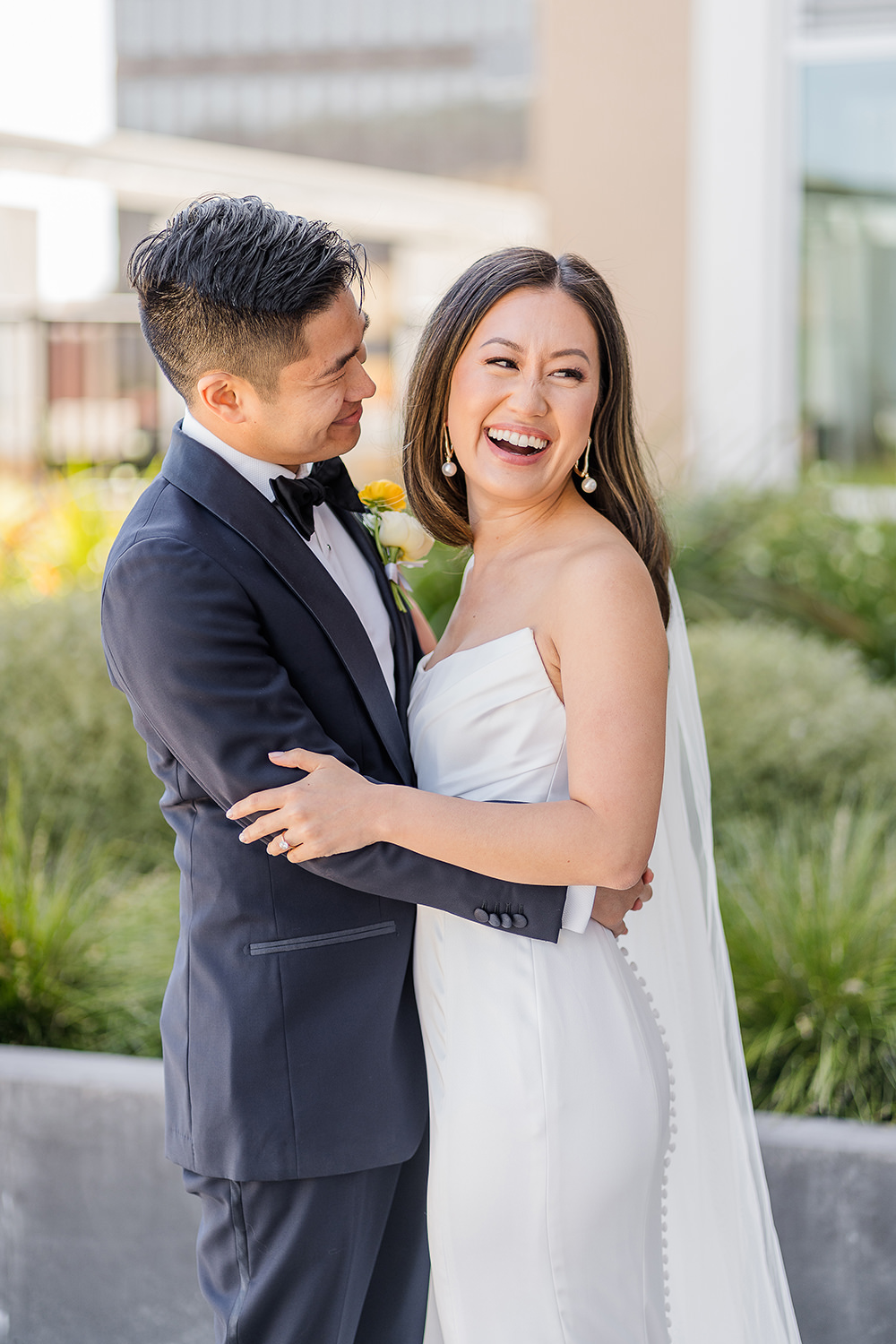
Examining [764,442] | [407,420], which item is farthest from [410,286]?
[407,420]

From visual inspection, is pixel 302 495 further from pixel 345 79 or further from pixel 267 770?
pixel 345 79

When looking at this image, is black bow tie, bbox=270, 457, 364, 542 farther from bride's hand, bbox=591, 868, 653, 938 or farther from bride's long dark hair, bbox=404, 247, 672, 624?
bride's hand, bbox=591, 868, 653, 938

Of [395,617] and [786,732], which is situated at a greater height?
[395,617]

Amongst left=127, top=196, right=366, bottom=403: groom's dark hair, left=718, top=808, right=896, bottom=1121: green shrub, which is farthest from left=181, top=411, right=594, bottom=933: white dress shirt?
left=718, top=808, right=896, bottom=1121: green shrub

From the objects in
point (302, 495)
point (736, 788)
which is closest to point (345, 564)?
point (302, 495)

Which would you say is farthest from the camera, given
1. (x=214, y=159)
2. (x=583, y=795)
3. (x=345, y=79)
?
(x=345, y=79)

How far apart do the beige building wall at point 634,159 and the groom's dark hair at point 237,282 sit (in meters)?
5.46

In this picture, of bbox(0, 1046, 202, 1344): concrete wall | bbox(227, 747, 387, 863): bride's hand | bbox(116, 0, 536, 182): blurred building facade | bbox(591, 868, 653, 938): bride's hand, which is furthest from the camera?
bbox(116, 0, 536, 182): blurred building facade

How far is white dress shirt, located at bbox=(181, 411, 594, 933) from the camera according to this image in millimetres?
1866

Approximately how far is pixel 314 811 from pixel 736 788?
2942 millimetres

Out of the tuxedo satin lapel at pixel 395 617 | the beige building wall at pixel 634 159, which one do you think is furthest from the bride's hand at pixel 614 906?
the beige building wall at pixel 634 159

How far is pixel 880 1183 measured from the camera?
2.53 m

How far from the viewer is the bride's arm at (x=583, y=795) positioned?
1.74 metres

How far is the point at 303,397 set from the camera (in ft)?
5.98
